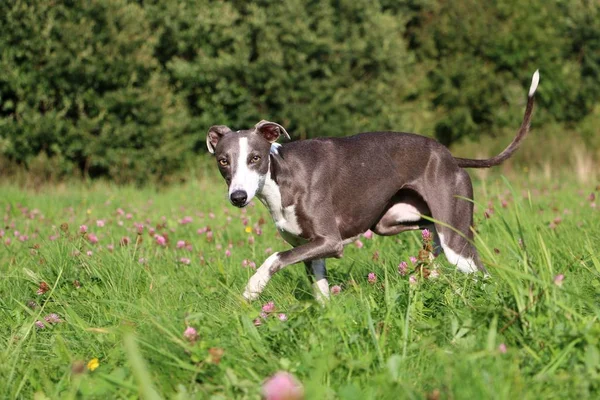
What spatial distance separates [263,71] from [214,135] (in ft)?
39.4

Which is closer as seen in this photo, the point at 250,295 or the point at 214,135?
the point at 250,295

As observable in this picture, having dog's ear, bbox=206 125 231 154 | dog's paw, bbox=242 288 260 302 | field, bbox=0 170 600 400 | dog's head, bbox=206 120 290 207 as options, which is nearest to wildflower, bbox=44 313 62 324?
field, bbox=0 170 600 400

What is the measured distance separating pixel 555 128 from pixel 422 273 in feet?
54.9

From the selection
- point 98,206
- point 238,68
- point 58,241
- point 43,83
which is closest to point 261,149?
point 58,241

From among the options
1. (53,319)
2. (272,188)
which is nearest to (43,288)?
(53,319)

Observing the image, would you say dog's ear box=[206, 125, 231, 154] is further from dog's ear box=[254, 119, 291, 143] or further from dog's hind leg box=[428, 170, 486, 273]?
→ dog's hind leg box=[428, 170, 486, 273]

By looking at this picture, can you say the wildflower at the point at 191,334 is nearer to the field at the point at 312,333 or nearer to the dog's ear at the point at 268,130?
the field at the point at 312,333

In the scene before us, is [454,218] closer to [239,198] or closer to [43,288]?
[239,198]

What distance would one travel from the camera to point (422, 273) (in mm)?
3418

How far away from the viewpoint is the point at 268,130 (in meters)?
4.80

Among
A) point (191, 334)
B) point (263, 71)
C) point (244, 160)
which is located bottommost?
point (263, 71)

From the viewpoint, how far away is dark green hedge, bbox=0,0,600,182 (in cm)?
1357

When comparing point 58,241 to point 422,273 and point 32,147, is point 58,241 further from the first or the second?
point 32,147

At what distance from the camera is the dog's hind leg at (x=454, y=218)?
4.89 m
